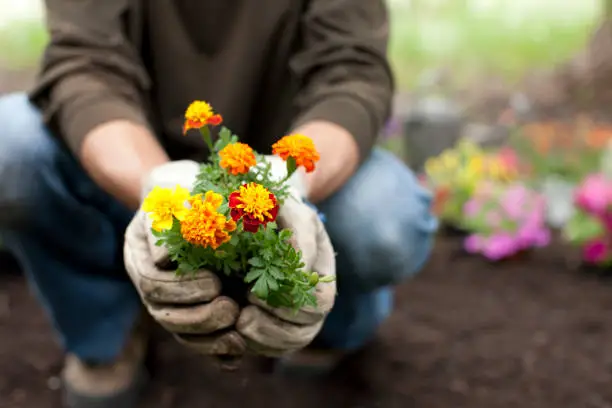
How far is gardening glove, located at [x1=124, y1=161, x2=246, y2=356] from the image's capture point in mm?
1003

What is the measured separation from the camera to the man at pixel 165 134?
1.44 m

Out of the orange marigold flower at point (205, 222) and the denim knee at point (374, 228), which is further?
the denim knee at point (374, 228)

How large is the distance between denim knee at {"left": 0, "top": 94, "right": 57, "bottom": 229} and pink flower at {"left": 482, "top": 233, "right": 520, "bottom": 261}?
150 centimetres

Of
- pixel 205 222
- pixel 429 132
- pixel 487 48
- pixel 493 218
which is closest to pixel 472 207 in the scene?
pixel 493 218

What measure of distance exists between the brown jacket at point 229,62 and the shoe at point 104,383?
449 millimetres

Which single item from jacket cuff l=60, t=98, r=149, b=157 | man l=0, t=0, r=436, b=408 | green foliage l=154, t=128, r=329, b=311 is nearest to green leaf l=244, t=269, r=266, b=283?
green foliage l=154, t=128, r=329, b=311

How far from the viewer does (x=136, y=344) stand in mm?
1719

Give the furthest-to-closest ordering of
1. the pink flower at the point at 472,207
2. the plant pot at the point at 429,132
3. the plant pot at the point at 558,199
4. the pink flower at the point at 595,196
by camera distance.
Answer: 1. the plant pot at the point at 429,132
2. the plant pot at the point at 558,199
3. the pink flower at the point at 472,207
4. the pink flower at the point at 595,196

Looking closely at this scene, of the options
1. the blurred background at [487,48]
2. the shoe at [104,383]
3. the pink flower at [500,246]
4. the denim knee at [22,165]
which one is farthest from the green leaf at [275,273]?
the blurred background at [487,48]

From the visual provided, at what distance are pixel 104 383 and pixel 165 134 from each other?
1.72 ft

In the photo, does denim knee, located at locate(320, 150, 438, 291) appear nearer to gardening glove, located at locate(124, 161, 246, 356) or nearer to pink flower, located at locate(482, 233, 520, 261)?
gardening glove, located at locate(124, 161, 246, 356)

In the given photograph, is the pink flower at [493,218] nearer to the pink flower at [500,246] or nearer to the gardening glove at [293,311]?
the pink flower at [500,246]

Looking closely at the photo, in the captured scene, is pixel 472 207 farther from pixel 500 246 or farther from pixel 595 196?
pixel 595 196

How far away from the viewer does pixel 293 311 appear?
101 centimetres
